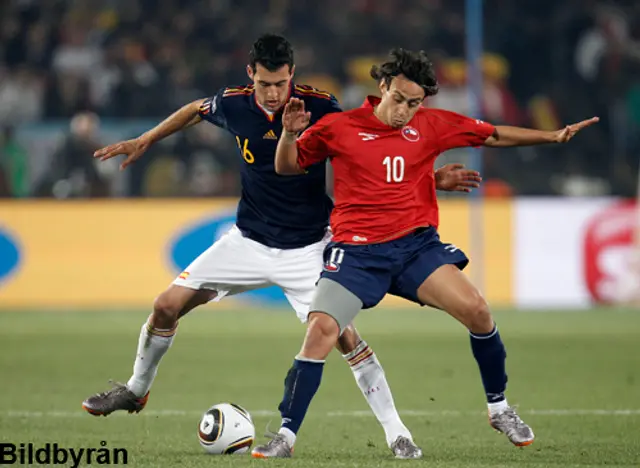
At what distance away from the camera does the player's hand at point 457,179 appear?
22.1 feet

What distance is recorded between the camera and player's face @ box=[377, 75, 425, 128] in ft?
20.8

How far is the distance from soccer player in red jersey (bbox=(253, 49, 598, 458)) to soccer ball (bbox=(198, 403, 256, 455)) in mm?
344

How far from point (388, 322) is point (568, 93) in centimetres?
619

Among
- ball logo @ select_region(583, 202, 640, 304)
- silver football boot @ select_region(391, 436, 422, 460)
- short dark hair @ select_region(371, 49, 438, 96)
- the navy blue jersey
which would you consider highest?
short dark hair @ select_region(371, 49, 438, 96)

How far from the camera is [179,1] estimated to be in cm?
2022

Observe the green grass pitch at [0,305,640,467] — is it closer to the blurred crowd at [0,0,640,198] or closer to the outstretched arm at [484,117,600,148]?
the outstretched arm at [484,117,600,148]

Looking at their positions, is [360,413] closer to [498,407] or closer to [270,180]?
[498,407]

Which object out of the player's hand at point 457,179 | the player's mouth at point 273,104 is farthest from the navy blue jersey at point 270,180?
the player's hand at point 457,179

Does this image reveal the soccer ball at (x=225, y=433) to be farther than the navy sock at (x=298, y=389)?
Yes

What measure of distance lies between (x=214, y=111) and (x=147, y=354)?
151 cm

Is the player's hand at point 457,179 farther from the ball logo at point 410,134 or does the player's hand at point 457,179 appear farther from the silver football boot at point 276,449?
the silver football boot at point 276,449

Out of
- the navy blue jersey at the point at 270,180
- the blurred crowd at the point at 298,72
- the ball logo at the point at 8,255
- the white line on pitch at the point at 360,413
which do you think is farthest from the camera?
the blurred crowd at the point at 298,72

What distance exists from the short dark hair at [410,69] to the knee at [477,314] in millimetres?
1110

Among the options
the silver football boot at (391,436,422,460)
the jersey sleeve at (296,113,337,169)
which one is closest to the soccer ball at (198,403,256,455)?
the silver football boot at (391,436,422,460)
